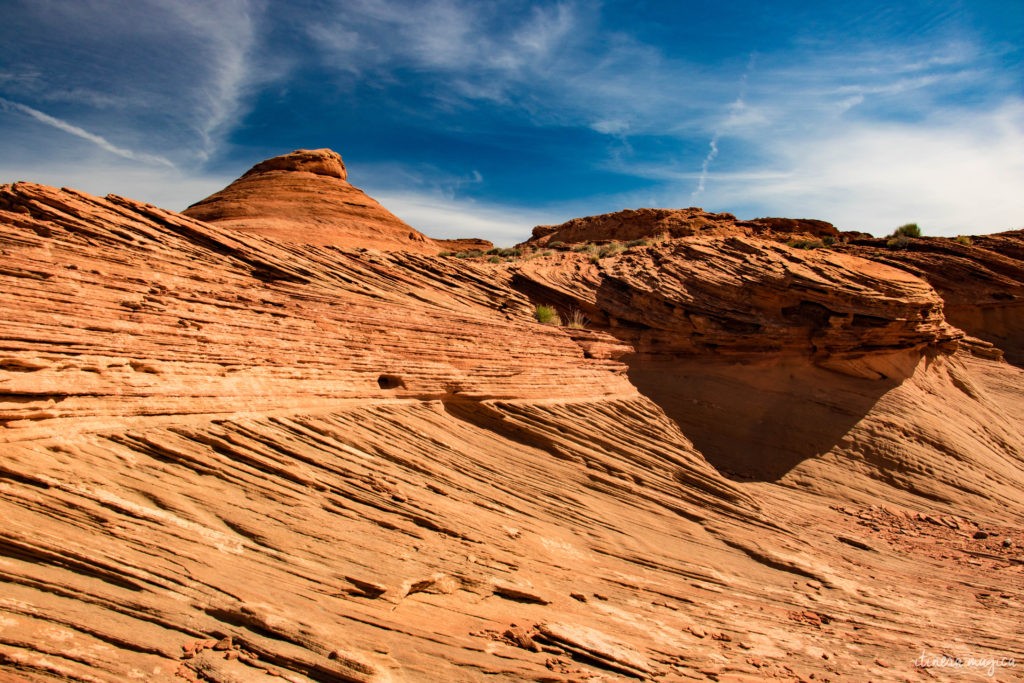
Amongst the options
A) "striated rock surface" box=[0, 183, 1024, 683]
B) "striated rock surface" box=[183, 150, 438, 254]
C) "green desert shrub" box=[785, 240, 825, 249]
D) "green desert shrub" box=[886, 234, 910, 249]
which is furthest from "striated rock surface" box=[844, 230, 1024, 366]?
"striated rock surface" box=[183, 150, 438, 254]

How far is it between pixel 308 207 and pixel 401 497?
1380 cm

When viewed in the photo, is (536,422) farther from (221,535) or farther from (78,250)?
(78,250)

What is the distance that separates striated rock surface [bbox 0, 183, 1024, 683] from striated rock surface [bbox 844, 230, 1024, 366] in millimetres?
13085

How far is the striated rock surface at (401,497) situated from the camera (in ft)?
14.9

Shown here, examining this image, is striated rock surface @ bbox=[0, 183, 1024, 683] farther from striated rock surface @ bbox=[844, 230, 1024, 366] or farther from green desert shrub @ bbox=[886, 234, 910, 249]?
green desert shrub @ bbox=[886, 234, 910, 249]

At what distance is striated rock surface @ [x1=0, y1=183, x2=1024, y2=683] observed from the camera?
4527 millimetres

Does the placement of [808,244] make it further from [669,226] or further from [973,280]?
[669,226]

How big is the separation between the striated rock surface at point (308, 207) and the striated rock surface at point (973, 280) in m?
19.0

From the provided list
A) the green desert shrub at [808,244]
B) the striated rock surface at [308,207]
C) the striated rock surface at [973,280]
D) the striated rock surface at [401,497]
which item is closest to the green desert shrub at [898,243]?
the striated rock surface at [973,280]

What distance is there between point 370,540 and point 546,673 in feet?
6.58

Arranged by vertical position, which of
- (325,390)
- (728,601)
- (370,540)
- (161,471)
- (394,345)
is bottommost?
(728,601)

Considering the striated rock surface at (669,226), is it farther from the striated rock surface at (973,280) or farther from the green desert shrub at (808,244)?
the striated rock surface at (973,280)

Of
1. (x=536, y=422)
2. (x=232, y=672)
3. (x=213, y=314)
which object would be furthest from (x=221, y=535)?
(x=536, y=422)

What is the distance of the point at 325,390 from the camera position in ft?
24.7
